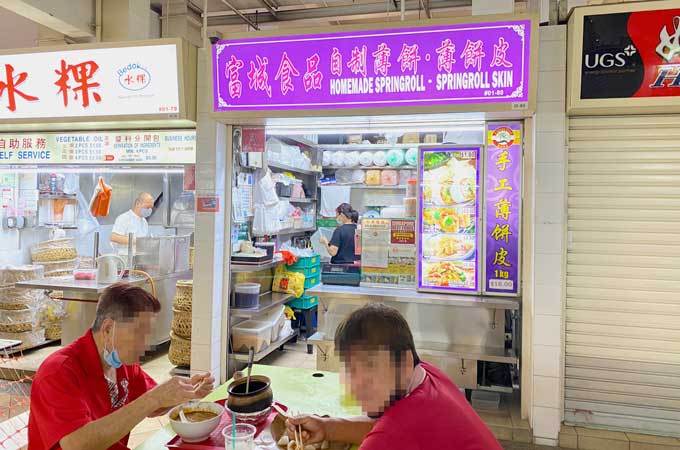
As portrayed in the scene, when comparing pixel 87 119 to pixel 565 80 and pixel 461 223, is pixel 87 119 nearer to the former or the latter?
pixel 461 223

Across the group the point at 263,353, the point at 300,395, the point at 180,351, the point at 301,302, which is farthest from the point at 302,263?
the point at 300,395

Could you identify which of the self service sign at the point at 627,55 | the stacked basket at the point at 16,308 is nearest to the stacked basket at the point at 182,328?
the stacked basket at the point at 16,308

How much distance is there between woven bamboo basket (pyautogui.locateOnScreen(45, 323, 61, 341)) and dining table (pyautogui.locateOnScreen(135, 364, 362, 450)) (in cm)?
432

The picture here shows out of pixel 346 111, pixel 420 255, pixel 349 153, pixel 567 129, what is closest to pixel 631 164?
pixel 567 129

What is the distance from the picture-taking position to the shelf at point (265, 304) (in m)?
4.47

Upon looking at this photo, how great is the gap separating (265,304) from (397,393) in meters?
3.71

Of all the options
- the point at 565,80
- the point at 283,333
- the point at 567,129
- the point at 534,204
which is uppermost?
the point at 565,80

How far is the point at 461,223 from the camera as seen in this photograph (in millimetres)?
3986

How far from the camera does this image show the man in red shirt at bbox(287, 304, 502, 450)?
134cm

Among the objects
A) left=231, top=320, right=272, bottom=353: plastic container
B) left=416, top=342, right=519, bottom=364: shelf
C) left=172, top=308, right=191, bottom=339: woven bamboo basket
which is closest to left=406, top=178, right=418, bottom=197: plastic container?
left=416, top=342, right=519, bottom=364: shelf

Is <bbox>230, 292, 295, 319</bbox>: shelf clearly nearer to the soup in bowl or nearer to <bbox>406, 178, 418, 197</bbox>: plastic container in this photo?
<bbox>406, 178, 418, 197</bbox>: plastic container

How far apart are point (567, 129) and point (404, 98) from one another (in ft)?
4.19

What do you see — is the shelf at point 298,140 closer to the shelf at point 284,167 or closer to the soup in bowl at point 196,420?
the shelf at point 284,167

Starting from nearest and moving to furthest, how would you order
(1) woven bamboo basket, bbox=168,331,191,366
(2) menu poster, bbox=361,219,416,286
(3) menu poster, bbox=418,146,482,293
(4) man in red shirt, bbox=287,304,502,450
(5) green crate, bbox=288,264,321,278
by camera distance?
(4) man in red shirt, bbox=287,304,502,450 → (3) menu poster, bbox=418,146,482,293 → (2) menu poster, bbox=361,219,416,286 → (1) woven bamboo basket, bbox=168,331,191,366 → (5) green crate, bbox=288,264,321,278
